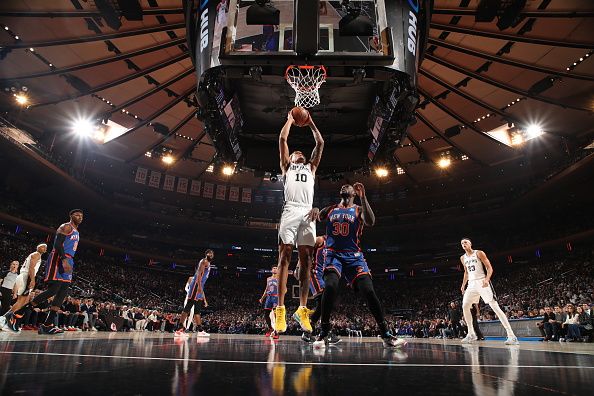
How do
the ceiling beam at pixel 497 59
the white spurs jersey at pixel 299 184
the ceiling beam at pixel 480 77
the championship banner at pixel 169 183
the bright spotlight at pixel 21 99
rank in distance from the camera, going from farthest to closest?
the championship banner at pixel 169 183
the bright spotlight at pixel 21 99
the ceiling beam at pixel 480 77
the ceiling beam at pixel 497 59
the white spurs jersey at pixel 299 184

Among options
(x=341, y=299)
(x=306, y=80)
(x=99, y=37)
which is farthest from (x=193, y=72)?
(x=341, y=299)

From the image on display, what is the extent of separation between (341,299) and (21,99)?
86.8 ft

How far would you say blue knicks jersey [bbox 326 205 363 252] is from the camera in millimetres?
4641

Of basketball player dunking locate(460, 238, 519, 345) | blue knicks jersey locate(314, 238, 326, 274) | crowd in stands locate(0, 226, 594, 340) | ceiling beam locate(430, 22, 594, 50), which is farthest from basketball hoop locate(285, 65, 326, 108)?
crowd in stands locate(0, 226, 594, 340)

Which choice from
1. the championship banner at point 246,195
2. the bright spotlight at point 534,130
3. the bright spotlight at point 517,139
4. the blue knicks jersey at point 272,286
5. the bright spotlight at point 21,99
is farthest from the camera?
the championship banner at point 246,195

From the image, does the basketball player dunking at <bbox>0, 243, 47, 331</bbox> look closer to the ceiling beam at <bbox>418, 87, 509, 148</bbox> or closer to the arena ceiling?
the arena ceiling

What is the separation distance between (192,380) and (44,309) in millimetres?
12601

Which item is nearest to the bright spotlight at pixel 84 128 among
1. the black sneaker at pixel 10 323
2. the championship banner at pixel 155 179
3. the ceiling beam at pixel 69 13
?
the championship banner at pixel 155 179

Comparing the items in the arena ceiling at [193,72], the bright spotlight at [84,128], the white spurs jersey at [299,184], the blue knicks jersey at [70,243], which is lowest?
the blue knicks jersey at [70,243]

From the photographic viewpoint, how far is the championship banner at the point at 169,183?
1154 inches

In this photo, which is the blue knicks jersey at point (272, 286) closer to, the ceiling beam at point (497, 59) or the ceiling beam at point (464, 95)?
the ceiling beam at point (497, 59)

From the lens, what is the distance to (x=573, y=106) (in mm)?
16391

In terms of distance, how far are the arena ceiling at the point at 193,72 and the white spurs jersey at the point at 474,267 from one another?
5.33m

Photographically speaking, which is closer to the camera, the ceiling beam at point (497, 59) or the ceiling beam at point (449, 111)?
the ceiling beam at point (497, 59)
